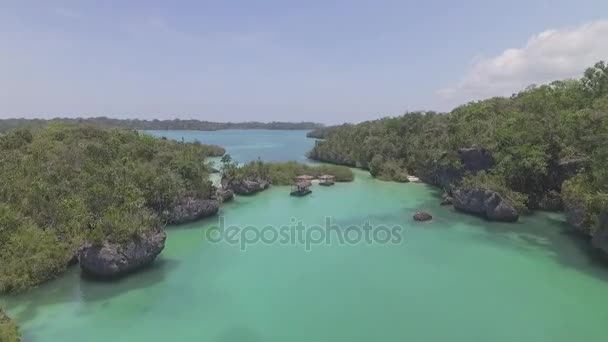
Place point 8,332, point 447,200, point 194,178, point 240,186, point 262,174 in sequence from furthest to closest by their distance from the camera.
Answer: point 262,174
point 240,186
point 447,200
point 194,178
point 8,332

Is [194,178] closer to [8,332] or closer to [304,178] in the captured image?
[8,332]

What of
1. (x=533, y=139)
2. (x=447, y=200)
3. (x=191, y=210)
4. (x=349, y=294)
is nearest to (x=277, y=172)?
(x=191, y=210)

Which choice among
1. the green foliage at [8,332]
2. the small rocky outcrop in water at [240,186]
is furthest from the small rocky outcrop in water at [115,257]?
the small rocky outcrop in water at [240,186]

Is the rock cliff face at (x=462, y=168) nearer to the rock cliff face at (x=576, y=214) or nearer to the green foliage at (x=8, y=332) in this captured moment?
the rock cliff face at (x=576, y=214)

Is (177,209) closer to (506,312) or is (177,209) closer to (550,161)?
(506,312)
